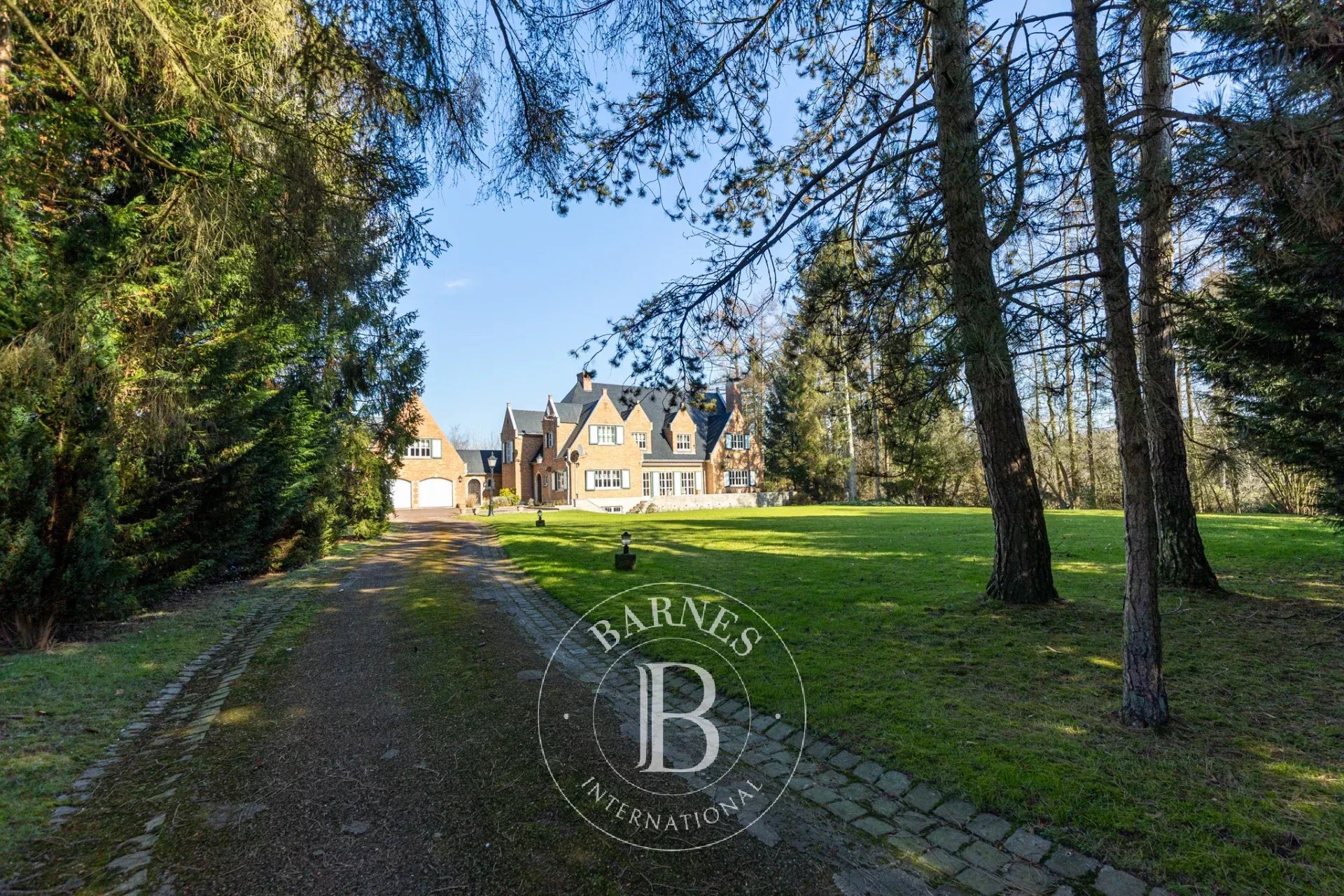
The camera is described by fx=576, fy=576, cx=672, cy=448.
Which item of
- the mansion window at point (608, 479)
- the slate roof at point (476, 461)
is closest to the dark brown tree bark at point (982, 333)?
the mansion window at point (608, 479)

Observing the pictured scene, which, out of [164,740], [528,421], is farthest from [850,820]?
[528,421]

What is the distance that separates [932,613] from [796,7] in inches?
237

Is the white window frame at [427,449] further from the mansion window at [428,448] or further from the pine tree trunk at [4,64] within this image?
the pine tree trunk at [4,64]

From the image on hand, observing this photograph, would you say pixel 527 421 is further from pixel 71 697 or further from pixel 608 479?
pixel 71 697

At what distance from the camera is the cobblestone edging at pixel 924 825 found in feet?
7.57

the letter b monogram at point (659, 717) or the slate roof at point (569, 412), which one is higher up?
the slate roof at point (569, 412)

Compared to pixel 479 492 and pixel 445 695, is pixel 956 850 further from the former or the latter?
pixel 479 492

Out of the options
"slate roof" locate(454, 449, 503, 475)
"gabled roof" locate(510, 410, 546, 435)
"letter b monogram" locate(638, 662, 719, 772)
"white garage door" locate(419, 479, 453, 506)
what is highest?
"gabled roof" locate(510, 410, 546, 435)

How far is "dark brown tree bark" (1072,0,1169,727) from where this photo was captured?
11.1 ft

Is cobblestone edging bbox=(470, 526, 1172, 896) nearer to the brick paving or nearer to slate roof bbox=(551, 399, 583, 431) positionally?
the brick paving

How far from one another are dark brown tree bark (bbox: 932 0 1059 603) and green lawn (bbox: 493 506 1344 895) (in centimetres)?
63

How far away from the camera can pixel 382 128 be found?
15.5 ft

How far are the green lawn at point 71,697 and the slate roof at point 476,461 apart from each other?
39798mm

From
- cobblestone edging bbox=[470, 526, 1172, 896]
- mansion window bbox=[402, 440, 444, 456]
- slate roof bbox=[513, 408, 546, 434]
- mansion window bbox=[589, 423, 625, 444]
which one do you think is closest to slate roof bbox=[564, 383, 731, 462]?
mansion window bbox=[589, 423, 625, 444]
